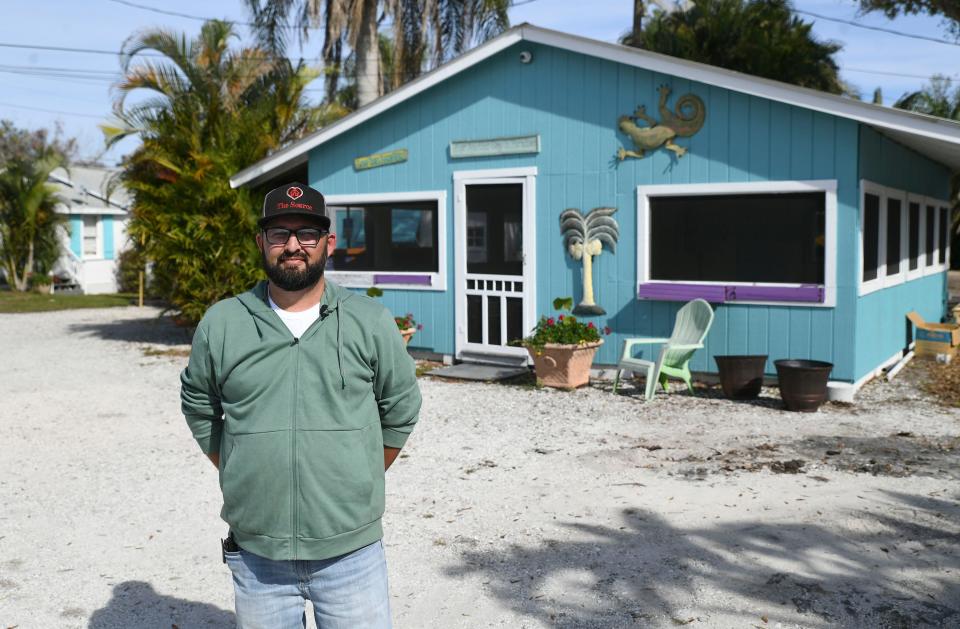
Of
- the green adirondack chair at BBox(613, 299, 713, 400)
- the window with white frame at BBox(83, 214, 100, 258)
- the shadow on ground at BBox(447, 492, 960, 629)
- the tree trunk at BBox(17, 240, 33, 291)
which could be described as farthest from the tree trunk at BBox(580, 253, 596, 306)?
the window with white frame at BBox(83, 214, 100, 258)

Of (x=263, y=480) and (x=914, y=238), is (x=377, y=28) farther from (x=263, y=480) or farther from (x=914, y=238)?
(x=263, y=480)

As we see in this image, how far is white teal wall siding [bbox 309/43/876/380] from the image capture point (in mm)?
9750

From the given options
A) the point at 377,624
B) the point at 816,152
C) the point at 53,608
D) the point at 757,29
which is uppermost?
the point at 757,29

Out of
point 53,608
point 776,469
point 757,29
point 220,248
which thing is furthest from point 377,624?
point 757,29

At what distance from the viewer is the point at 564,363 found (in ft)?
34.2

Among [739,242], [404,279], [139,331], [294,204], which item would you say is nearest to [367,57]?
[139,331]

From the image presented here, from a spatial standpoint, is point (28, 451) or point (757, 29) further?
point (757, 29)

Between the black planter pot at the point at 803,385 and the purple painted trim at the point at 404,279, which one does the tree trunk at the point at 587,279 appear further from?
the black planter pot at the point at 803,385

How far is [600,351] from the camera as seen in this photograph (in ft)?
36.7

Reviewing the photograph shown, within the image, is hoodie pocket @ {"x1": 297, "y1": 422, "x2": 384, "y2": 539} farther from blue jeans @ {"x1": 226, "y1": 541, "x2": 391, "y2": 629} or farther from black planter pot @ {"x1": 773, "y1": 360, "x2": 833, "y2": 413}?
black planter pot @ {"x1": 773, "y1": 360, "x2": 833, "y2": 413}

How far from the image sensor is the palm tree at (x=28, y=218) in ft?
83.2

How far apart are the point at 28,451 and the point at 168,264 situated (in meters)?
6.86

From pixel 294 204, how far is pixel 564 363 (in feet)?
25.4

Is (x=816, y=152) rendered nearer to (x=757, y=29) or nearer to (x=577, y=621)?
(x=577, y=621)
